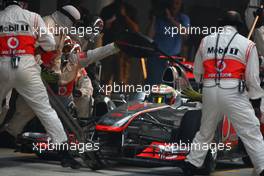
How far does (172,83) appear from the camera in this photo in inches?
477

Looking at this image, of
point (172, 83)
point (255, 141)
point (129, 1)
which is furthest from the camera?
point (129, 1)

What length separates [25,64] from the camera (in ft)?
34.3

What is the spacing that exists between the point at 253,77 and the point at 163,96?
207 centimetres

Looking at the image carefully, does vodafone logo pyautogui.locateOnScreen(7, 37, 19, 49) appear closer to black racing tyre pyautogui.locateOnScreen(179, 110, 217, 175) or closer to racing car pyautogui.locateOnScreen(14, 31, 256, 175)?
racing car pyautogui.locateOnScreen(14, 31, 256, 175)

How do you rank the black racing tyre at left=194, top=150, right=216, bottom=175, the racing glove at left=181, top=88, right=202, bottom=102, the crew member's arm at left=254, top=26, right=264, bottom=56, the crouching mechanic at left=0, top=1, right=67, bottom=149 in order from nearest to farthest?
1. the crouching mechanic at left=0, top=1, right=67, bottom=149
2. the black racing tyre at left=194, top=150, right=216, bottom=175
3. the racing glove at left=181, top=88, right=202, bottom=102
4. the crew member's arm at left=254, top=26, right=264, bottom=56

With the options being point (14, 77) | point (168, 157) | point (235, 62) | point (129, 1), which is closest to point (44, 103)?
point (14, 77)

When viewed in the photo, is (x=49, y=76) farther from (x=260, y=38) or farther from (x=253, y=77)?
Result: (x=253, y=77)

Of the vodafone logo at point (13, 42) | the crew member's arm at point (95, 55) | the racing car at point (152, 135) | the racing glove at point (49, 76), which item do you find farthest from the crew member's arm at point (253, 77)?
the racing glove at point (49, 76)

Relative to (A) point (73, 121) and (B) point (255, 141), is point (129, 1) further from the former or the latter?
(B) point (255, 141)

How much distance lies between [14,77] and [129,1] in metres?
5.25

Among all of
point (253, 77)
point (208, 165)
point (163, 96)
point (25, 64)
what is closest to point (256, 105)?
point (253, 77)

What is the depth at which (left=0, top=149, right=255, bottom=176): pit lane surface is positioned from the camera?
10678 mm

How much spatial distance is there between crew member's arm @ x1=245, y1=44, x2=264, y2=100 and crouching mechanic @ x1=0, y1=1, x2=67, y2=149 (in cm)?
227

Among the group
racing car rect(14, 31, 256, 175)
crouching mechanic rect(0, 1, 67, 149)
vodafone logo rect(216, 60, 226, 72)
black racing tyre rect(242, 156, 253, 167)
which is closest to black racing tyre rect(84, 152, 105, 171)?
racing car rect(14, 31, 256, 175)
